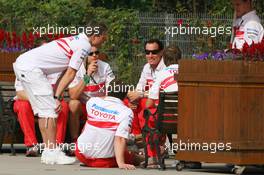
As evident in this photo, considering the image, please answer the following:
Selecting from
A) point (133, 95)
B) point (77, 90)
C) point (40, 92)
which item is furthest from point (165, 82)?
point (40, 92)

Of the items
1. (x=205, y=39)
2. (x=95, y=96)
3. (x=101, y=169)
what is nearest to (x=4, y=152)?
(x=95, y=96)

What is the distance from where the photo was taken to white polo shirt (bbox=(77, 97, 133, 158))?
47.4 ft

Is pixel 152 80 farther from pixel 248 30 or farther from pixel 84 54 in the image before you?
pixel 248 30

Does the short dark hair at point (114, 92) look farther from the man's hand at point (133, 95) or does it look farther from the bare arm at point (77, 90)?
the man's hand at point (133, 95)

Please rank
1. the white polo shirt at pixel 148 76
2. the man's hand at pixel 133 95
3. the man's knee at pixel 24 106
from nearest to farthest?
the man's hand at pixel 133 95, the white polo shirt at pixel 148 76, the man's knee at pixel 24 106

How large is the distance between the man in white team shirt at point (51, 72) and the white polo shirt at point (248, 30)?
1.75m

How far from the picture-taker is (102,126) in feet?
47.8

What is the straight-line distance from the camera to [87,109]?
14695mm

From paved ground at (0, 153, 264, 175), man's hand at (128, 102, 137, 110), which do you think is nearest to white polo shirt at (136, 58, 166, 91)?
man's hand at (128, 102, 137, 110)

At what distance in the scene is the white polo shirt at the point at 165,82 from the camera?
14.8 meters

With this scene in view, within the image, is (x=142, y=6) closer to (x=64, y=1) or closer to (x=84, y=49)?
(x=64, y=1)

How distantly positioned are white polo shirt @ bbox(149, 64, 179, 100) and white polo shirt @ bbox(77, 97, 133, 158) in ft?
1.55

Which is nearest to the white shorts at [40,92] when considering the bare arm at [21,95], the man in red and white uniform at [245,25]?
the bare arm at [21,95]

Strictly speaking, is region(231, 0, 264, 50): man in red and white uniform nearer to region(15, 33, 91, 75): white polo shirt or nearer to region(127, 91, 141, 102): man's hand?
region(127, 91, 141, 102): man's hand
